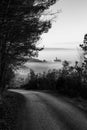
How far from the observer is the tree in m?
10.7

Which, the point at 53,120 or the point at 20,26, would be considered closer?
the point at 53,120

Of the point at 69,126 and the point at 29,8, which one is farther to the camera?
the point at 29,8

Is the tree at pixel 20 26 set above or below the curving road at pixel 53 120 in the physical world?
above

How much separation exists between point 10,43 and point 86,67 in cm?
2669

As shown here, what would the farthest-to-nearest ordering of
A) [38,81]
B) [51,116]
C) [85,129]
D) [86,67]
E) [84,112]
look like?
1. [86,67]
2. [38,81]
3. [84,112]
4. [51,116]
5. [85,129]

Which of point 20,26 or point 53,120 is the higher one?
point 20,26

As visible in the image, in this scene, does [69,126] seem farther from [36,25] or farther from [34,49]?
[34,49]

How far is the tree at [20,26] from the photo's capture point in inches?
420

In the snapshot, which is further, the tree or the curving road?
the tree

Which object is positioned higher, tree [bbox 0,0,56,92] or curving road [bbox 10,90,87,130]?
tree [bbox 0,0,56,92]

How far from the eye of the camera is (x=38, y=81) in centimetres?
3328

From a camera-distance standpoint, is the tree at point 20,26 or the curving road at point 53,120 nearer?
the curving road at point 53,120

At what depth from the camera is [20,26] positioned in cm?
1200

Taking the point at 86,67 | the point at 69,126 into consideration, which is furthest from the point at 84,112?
the point at 86,67
